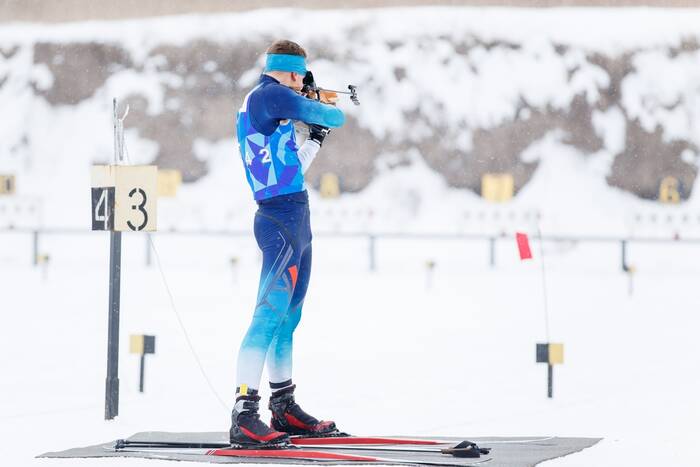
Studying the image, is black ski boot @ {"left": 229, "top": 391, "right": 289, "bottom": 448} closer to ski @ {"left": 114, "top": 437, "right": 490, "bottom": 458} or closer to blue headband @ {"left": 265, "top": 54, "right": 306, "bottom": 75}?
ski @ {"left": 114, "top": 437, "right": 490, "bottom": 458}

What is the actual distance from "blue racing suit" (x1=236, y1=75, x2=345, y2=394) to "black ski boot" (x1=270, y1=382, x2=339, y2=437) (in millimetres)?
161

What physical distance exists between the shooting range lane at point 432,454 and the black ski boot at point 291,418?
0.34 meters

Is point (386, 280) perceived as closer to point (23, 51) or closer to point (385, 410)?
point (385, 410)

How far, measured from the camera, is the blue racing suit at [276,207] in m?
6.48

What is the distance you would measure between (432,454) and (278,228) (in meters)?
1.44

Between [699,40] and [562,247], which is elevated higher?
[699,40]

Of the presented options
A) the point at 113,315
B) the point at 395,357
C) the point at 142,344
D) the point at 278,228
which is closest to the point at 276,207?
the point at 278,228

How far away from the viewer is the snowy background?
859cm

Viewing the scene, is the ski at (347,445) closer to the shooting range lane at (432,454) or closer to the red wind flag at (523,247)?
the shooting range lane at (432,454)

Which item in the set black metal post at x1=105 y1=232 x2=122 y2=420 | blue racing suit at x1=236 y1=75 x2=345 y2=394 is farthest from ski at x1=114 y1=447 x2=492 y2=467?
black metal post at x1=105 y1=232 x2=122 y2=420

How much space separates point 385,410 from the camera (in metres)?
8.58

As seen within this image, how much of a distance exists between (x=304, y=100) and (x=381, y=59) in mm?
37282

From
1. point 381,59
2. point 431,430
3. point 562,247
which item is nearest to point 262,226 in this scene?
point 431,430

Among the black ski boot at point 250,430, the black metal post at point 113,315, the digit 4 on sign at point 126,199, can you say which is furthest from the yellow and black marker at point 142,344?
the black ski boot at point 250,430
